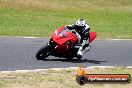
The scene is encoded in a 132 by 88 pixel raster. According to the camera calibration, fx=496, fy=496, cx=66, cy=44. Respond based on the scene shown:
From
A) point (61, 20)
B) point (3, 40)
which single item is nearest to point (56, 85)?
point (3, 40)

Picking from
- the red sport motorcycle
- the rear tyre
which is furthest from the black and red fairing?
the rear tyre

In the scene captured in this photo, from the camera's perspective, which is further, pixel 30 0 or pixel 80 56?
pixel 30 0

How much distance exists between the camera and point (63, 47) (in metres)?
15.0

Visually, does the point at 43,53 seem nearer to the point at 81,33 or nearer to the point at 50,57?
the point at 50,57

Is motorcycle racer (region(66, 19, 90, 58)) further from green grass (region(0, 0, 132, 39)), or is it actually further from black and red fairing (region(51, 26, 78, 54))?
green grass (region(0, 0, 132, 39))

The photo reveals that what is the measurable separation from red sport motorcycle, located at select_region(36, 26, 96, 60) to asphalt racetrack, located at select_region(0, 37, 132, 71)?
197mm

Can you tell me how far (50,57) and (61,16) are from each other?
65.0 ft

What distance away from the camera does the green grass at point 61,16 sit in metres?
25.2

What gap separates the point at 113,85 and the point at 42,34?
12738mm

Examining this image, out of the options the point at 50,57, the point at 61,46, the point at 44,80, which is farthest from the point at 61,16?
the point at 44,80

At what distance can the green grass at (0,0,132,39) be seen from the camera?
25.2 metres

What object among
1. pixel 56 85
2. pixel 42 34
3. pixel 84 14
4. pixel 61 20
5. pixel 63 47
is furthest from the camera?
pixel 84 14

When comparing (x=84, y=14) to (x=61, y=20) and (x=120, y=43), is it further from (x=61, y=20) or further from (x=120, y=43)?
(x=120, y=43)

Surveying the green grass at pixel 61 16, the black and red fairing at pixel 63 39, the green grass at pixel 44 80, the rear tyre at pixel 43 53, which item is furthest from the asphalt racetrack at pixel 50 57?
the green grass at pixel 61 16
